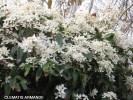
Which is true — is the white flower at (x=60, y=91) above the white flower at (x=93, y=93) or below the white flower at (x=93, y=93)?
above

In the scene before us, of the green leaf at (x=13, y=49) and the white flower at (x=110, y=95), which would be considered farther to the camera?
the white flower at (x=110, y=95)

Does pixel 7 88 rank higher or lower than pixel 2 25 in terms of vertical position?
lower

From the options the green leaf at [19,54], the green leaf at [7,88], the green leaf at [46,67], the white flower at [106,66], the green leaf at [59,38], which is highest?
the green leaf at [59,38]

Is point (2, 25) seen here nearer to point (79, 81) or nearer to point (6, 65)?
point (6, 65)

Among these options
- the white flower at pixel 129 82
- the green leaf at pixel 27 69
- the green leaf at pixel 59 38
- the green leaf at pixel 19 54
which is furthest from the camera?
the white flower at pixel 129 82

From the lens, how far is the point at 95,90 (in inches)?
74.5

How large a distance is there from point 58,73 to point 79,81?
0.17 meters

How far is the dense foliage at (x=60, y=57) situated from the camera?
1.71 metres

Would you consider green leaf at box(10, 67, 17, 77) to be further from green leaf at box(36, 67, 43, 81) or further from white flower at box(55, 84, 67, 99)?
white flower at box(55, 84, 67, 99)

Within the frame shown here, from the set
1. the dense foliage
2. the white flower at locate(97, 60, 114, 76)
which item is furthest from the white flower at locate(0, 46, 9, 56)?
the white flower at locate(97, 60, 114, 76)

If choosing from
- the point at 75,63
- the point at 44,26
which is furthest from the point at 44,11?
the point at 75,63

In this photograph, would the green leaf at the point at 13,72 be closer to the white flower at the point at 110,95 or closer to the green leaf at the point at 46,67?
the green leaf at the point at 46,67

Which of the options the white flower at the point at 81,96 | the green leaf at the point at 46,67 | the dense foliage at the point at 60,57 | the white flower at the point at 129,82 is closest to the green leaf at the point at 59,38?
the dense foliage at the point at 60,57

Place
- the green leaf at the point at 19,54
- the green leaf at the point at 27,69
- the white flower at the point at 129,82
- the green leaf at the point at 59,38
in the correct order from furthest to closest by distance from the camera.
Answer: the white flower at the point at 129,82, the green leaf at the point at 59,38, the green leaf at the point at 19,54, the green leaf at the point at 27,69
